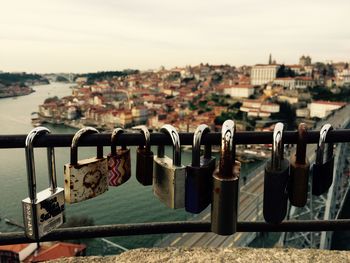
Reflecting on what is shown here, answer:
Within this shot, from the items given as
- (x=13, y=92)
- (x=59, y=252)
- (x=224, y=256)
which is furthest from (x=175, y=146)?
(x=13, y=92)

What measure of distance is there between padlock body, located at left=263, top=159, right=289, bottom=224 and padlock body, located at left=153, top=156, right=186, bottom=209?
0.47 ft

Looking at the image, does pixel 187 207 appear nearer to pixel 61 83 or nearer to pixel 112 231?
pixel 112 231

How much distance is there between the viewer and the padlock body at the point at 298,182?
24.2 inches

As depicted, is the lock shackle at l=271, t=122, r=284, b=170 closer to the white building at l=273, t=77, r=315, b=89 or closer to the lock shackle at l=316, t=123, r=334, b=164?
the lock shackle at l=316, t=123, r=334, b=164

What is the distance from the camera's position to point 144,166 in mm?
681

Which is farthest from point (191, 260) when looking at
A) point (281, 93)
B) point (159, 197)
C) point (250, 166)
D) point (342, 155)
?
point (281, 93)

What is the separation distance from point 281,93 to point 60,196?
4976 centimetres

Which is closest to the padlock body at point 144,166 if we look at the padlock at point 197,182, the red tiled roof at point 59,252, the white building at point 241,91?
the padlock at point 197,182

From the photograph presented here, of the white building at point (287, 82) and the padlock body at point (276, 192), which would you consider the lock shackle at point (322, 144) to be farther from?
the white building at point (287, 82)

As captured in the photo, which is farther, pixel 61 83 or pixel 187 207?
pixel 61 83

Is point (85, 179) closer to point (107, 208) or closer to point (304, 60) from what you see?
point (107, 208)

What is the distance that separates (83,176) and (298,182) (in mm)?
381

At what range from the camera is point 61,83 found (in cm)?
10775

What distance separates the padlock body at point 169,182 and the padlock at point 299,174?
190mm
